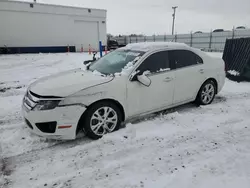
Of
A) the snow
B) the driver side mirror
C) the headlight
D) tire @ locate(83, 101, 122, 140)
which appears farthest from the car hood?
Answer: the snow

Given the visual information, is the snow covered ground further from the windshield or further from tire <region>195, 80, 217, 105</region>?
the windshield

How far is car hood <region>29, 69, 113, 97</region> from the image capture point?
326cm

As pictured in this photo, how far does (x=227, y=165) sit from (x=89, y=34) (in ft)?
93.7

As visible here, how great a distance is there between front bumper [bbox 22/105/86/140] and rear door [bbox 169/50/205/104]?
220 cm

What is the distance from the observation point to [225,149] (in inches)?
125

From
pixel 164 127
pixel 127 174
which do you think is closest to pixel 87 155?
pixel 127 174

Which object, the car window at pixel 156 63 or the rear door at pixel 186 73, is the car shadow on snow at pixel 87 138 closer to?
the rear door at pixel 186 73

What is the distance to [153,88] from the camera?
13.4ft

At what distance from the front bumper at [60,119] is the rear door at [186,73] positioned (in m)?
2.20

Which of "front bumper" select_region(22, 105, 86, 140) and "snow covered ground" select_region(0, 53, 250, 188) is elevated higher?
"front bumper" select_region(22, 105, 86, 140)

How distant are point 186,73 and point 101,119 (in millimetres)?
2223

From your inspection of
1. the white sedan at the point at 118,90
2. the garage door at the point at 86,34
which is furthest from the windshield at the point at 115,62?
the garage door at the point at 86,34

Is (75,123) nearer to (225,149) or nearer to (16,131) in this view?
(16,131)

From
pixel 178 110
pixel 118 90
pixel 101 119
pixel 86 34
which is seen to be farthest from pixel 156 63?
pixel 86 34
